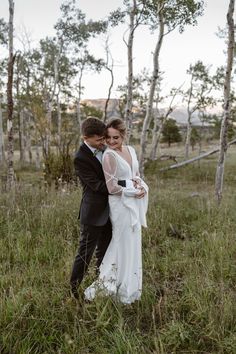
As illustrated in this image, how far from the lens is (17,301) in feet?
9.33

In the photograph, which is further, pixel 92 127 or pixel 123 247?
pixel 123 247

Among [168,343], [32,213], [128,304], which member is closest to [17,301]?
[128,304]

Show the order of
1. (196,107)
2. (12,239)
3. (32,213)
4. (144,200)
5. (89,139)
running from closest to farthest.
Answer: (89,139), (144,200), (12,239), (32,213), (196,107)

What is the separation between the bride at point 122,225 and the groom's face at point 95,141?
2.9 inches

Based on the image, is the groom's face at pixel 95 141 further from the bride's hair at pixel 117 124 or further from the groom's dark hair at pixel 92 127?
the bride's hair at pixel 117 124

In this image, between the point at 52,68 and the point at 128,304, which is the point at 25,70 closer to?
the point at 52,68

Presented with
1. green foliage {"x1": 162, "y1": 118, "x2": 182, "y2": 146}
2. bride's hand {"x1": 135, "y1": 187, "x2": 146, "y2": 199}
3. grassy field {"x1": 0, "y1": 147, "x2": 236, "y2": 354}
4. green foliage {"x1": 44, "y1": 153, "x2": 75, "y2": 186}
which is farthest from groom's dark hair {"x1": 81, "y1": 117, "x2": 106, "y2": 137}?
green foliage {"x1": 162, "y1": 118, "x2": 182, "y2": 146}

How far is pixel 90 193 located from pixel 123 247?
2.04ft

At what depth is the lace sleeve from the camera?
9.75 ft

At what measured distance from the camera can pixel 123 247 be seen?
317cm

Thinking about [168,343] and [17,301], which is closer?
[168,343]

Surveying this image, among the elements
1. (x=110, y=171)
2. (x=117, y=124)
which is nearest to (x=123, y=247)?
(x=110, y=171)

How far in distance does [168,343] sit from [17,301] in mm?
1336

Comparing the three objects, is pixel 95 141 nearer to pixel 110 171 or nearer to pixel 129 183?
pixel 110 171
